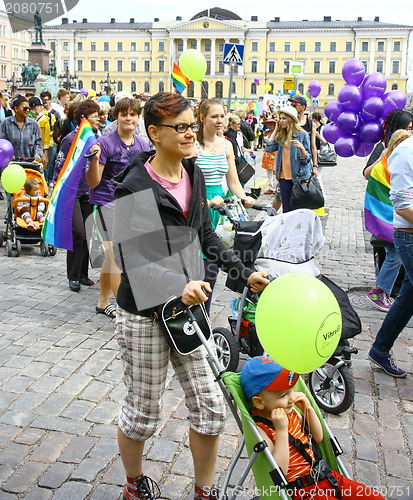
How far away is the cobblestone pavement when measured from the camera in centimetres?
343

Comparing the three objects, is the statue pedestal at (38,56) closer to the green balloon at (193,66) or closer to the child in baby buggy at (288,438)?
the green balloon at (193,66)

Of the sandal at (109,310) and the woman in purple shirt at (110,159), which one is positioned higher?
the woman in purple shirt at (110,159)

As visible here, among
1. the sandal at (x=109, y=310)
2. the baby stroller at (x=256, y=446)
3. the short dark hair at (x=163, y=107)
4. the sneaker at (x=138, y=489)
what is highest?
the short dark hair at (x=163, y=107)

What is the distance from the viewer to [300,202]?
861 cm

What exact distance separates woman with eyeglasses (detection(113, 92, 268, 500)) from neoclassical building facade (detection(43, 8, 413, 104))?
115615 mm

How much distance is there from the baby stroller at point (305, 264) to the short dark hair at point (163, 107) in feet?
5.32

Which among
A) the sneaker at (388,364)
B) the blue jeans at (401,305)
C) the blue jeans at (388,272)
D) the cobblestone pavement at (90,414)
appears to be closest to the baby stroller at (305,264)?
the cobblestone pavement at (90,414)

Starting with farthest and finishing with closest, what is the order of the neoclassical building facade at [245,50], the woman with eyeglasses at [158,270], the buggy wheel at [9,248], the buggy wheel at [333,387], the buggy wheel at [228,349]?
the neoclassical building facade at [245,50] → the buggy wheel at [9,248] → the buggy wheel at [228,349] → the buggy wheel at [333,387] → the woman with eyeglasses at [158,270]

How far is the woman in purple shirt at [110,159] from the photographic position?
17.5 feet

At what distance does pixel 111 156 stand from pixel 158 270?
2981 millimetres

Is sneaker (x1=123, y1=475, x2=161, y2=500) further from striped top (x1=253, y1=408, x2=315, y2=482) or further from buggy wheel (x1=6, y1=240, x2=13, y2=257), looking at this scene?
buggy wheel (x1=6, y1=240, x2=13, y2=257)

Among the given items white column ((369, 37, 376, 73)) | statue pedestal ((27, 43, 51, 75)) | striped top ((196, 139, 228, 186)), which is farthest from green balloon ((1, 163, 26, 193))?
white column ((369, 37, 376, 73))

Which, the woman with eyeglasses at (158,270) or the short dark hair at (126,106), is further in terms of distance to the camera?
the short dark hair at (126,106)

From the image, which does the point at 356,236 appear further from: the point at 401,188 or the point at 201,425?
the point at 201,425
